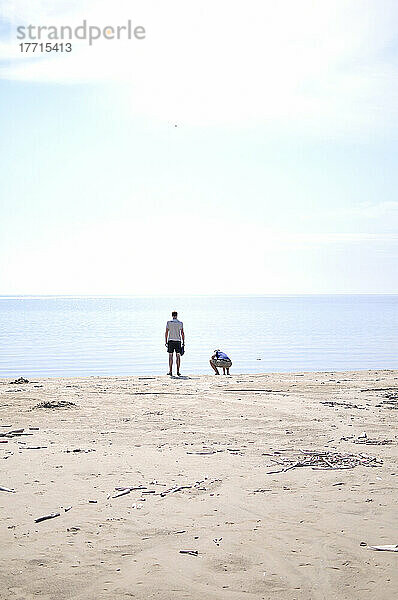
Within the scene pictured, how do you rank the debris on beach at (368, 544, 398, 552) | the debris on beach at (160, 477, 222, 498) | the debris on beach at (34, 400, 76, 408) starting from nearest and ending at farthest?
the debris on beach at (368, 544, 398, 552), the debris on beach at (160, 477, 222, 498), the debris on beach at (34, 400, 76, 408)

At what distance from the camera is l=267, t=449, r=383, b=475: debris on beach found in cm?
748

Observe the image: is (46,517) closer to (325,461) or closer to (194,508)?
(194,508)

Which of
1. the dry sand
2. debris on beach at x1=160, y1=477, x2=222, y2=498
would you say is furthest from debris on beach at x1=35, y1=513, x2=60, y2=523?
debris on beach at x1=160, y1=477, x2=222, y2=498

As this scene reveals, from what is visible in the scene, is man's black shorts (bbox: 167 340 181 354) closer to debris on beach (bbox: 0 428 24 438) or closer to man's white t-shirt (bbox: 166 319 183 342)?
man's white t-shirt (bbox: 166 319 183 342)

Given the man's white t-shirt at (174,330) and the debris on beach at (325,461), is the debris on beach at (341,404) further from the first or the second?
the man's white t-shirt at (174,330)

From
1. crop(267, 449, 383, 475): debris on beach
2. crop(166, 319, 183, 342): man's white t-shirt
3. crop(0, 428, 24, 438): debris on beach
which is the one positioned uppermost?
crop(166, 319, 183, 342): man's white t-shirt

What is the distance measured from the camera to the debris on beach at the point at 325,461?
7.48m

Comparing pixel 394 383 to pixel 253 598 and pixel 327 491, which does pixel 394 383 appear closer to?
pixel 327 491

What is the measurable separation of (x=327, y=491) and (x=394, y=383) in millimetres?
10060

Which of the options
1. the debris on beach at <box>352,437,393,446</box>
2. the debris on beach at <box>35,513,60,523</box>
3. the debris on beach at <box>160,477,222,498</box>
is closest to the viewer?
the debris on beach at <box>35,513,60,523</box>

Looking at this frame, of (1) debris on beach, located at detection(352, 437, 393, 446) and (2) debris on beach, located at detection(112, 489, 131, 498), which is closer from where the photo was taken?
(2) debris on beach, located at detection(112, 489, 131, 498)

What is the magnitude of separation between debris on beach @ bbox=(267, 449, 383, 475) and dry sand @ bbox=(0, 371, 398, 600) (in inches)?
6.1

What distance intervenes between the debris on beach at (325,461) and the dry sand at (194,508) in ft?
0.51

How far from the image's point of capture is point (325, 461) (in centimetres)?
772
